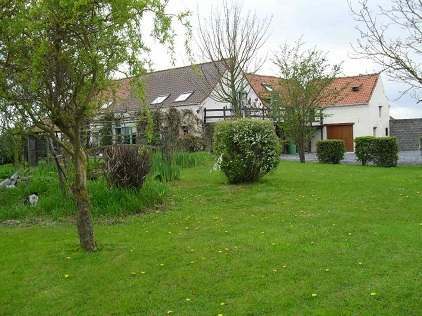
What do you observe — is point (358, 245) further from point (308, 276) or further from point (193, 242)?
point (193, 242)

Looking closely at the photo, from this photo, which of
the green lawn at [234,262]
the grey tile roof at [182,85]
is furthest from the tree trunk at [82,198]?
the grey tile roof at [182,85]

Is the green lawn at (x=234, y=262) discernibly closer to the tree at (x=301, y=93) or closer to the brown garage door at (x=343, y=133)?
the tree at (x=301, y=93)

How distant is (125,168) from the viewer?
1073 cm

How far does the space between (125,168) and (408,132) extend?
35765 mm

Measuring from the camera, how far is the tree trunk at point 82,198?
6.86 meters

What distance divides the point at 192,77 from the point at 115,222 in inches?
1137

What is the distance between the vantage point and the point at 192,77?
37.6 meters

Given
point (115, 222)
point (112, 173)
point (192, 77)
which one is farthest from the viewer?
point (192, 77)

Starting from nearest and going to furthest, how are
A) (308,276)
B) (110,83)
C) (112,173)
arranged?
(308,276) < (110,83) < (112,173)

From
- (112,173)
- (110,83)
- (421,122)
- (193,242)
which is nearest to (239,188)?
(112,173)

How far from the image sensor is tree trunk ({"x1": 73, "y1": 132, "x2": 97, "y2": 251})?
686 centimetres

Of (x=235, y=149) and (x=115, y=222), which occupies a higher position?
(x=235, y=149)

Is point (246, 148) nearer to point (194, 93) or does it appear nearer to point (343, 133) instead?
point (194, 93)

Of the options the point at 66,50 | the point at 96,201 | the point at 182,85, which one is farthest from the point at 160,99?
the point at 66,50
